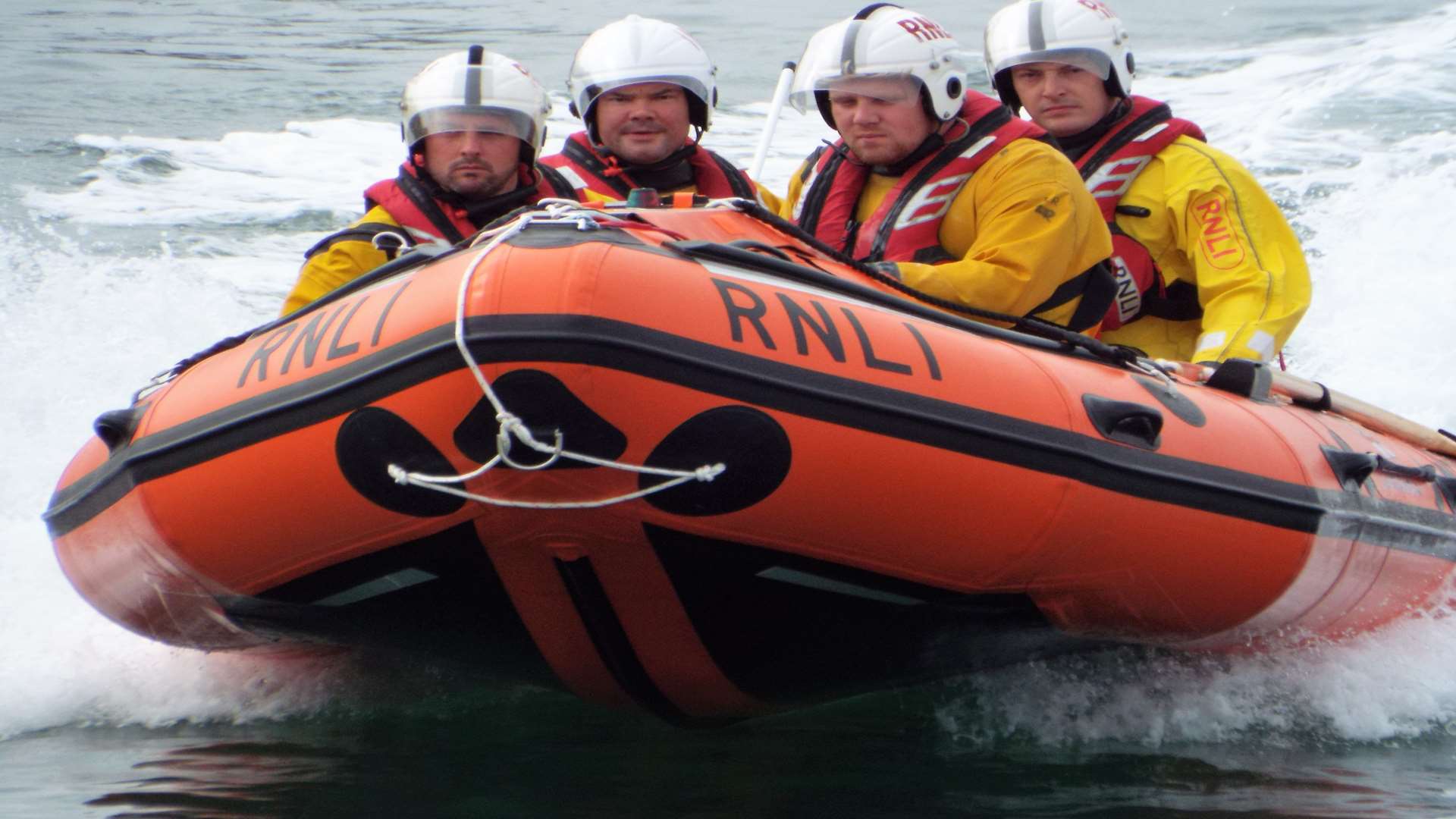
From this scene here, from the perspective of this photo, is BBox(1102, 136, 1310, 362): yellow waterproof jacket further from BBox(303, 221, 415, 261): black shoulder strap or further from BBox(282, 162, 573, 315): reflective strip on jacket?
BBox(303, 221, 415, 261): black shoulder strap

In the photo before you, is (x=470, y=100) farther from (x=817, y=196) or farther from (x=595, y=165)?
(x=817, y=196)

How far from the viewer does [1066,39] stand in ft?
12.8

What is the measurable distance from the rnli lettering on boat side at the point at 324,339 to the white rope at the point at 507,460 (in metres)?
0.16

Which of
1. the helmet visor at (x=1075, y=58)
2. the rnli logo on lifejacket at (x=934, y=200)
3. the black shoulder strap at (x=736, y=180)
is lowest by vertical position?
the black shoulder strap at (x=736, y=180)

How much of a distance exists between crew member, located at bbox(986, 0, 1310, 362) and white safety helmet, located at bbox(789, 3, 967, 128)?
727 millimetres

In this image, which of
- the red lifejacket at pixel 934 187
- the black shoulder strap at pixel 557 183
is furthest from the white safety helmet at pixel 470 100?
the red lifejacket at pixel 934 187

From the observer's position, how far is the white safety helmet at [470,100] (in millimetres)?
3240

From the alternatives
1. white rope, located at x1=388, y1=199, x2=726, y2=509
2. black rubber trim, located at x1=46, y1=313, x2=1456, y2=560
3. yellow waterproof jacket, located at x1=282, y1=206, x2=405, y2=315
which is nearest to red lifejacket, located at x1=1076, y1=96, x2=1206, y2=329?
black rubber trim, located at x1=46, y1=313, x2=1456, y2=560

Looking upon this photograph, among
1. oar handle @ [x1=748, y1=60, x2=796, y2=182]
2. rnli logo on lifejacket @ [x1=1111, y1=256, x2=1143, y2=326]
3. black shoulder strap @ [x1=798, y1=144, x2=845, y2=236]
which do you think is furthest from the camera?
oar handle @ [x1=748, y1=60, x2=796, y2=182]

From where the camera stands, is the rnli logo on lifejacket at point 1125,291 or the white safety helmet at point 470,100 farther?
the rnli logo on lifejacket at point 1125,291

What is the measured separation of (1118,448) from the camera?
2.47 meters

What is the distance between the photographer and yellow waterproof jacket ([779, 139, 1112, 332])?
309 centimetres

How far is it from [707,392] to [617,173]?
5.47ft

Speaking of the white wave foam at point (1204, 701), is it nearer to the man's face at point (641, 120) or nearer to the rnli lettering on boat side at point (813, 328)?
the rnli lettering on boat side at point (813, 328)
